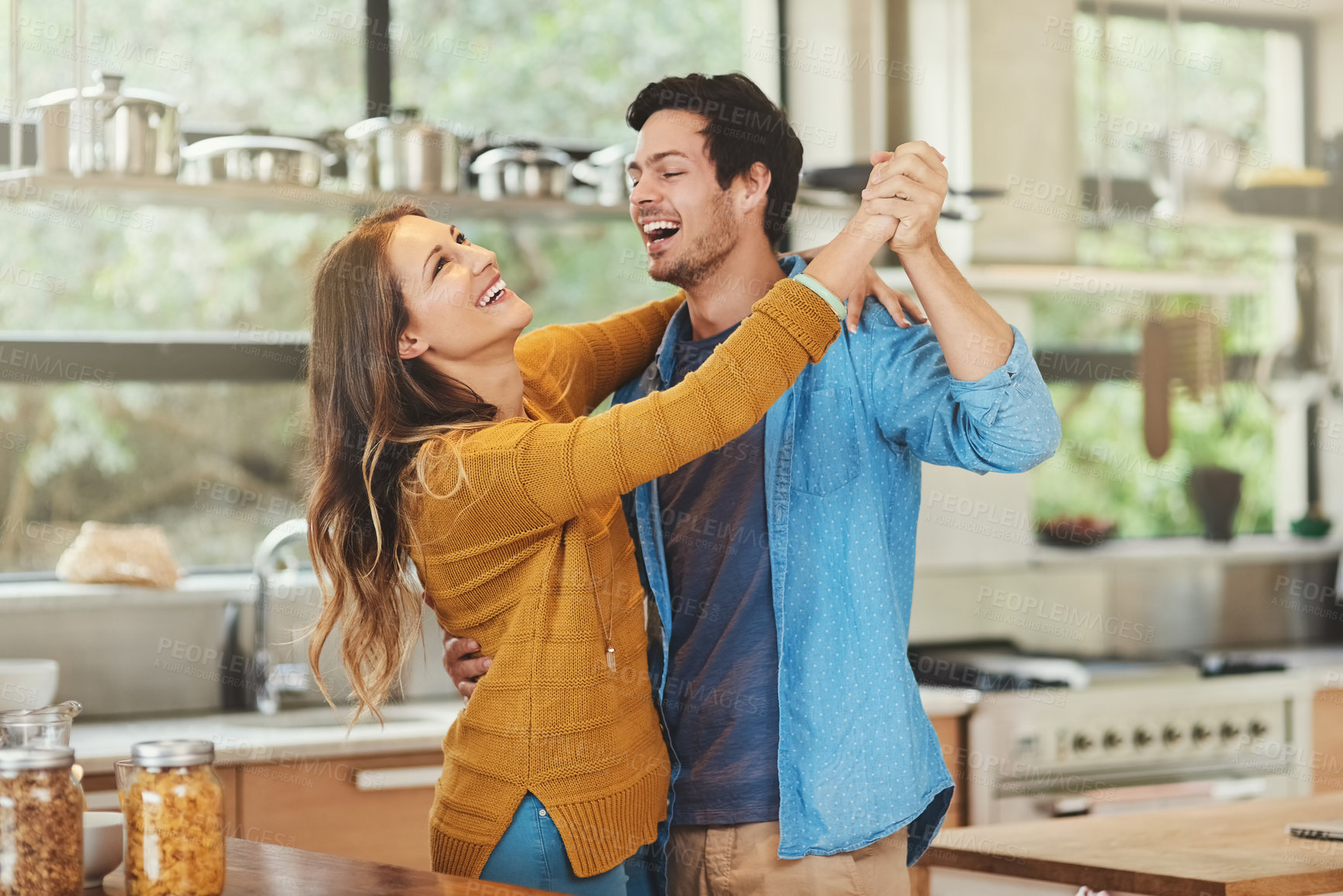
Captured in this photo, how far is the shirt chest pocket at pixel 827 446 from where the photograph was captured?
6.09ft

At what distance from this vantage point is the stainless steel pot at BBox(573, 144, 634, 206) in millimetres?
3359

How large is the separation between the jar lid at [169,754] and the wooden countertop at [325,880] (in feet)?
0.53

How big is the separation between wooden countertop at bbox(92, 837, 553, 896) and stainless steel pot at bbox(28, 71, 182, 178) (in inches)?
71.2

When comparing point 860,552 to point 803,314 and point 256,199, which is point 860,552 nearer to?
point 803,314

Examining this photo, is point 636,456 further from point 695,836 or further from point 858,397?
point 695,836

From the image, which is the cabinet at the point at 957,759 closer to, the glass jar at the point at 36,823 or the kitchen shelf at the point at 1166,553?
the kitchen shelf at the point at 1166,553

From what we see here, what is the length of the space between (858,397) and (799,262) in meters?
0.24

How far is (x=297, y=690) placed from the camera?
3.28m

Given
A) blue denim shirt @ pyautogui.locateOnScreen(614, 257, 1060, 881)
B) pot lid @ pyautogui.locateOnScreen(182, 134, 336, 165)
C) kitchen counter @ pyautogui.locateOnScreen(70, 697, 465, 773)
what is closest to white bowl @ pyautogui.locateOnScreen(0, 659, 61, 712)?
kitchen counter @ pyautogui.locateOnScreen(70, 697, 465, 773)

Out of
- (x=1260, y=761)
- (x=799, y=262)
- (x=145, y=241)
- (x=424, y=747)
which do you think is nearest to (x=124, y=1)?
(x=145, y=241)

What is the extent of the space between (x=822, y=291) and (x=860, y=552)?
396mm

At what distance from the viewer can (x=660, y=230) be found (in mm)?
2006

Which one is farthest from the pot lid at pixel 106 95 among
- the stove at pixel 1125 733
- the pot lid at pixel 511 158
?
the stove at pixel 1125 733

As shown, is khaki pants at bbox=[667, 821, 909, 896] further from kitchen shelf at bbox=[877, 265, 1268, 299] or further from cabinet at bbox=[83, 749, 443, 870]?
kitchen shelf at bbox=[877, 265, 1268, 299]
